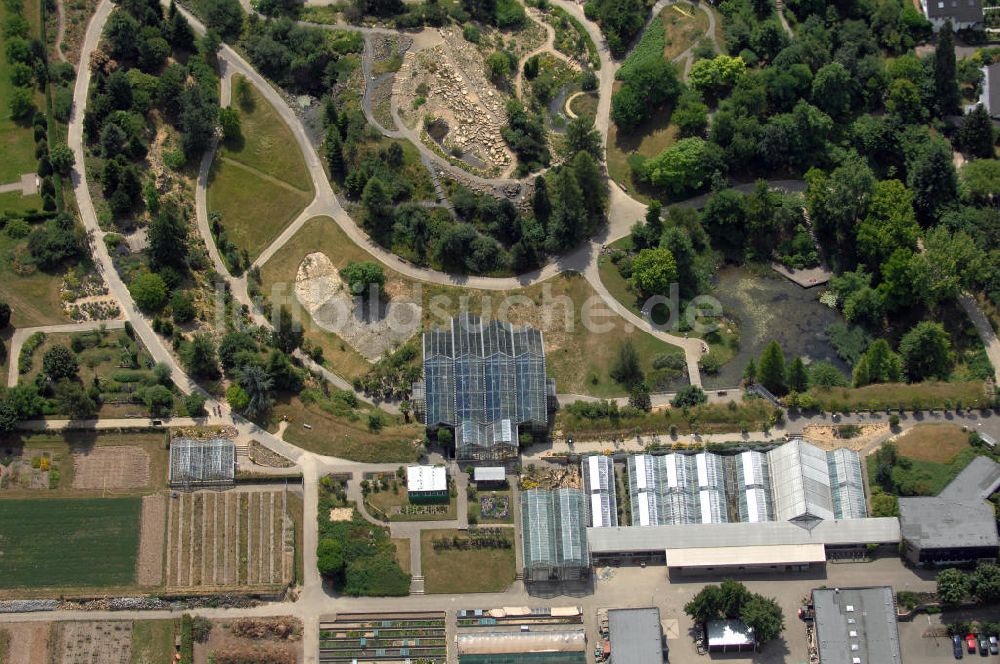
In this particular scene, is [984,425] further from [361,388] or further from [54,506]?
[54,506]

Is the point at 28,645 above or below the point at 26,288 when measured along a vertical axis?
below

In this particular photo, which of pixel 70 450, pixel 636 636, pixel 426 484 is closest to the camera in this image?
pixel 636 636

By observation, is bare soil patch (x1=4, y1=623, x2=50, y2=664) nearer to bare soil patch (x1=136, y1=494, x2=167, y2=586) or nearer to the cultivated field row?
bare soil patch (x1=136, y1=494, x2=167, y2=586)

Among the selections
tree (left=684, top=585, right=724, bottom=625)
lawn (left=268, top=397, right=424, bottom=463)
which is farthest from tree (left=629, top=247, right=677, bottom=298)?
tree (left=684, top=585, right=724, bottom=625)

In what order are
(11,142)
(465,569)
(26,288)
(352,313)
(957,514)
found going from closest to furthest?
1. (957,514)
2. (465,569)
3. (26,288)
4. (352,313)
5. (11,142)

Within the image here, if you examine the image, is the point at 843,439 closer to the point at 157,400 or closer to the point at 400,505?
the point at 400,505

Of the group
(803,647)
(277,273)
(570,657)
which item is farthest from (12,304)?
(803,647)

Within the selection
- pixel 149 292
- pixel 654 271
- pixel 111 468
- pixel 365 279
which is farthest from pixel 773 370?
pixel 111 468
